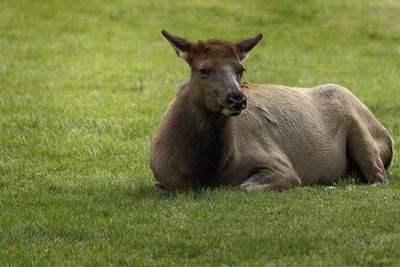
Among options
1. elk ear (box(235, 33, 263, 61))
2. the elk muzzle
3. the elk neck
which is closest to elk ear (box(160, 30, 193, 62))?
the elk neck

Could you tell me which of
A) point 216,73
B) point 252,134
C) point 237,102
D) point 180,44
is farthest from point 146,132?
point 237,102

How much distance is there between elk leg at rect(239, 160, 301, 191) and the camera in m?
9.48

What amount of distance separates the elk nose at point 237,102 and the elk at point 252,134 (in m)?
0.01

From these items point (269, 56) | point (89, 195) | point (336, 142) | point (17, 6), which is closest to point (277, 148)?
point (336, 142)

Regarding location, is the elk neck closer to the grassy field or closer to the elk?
the elk

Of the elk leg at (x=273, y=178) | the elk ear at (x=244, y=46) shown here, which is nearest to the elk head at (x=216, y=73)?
the elk ear at (x=244, y=46)

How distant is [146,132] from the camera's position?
13.6 meters

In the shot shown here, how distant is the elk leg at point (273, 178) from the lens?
31.1 ft

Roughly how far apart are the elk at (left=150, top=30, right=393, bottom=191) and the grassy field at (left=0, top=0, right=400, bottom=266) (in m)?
0.37

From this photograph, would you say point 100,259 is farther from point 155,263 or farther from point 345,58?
point 345,58

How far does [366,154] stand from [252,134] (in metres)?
1.89

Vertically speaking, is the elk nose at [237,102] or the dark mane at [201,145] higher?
the elk nose at [237,102]

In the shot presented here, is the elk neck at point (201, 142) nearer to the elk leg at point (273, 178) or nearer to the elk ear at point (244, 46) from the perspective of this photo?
the elk leg at point (273, 178)

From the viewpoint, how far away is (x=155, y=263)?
6.99 metres
